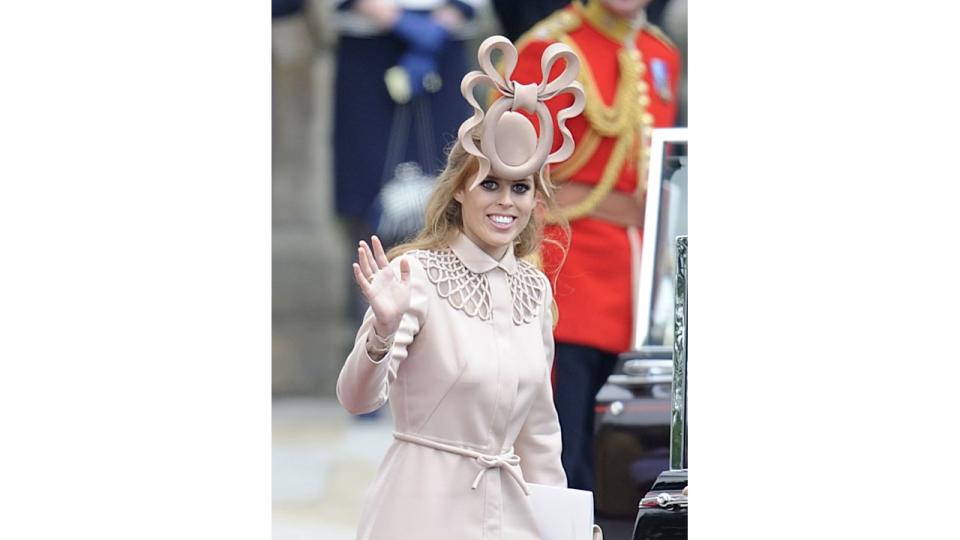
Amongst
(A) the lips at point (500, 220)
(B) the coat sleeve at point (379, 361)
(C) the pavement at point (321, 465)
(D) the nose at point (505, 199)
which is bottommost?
(C) the pavement at point (321, 465)

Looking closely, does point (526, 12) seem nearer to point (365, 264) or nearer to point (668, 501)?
point (668, 501)

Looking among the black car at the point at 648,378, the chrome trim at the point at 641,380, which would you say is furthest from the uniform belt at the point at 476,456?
the chrome trim at the point at 641,380

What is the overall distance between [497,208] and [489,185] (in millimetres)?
41

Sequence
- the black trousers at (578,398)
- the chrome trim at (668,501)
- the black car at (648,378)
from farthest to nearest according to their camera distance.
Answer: the black trousers at (578,398) → the black car at (648,378) → the chrome trim at (668,501)

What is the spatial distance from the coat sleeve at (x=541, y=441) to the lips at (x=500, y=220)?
0.20m

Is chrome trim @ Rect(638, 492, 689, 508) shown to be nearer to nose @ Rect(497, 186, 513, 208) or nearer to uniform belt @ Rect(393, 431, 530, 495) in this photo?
uniform belt @ Rect(393, 431, 530, 495)

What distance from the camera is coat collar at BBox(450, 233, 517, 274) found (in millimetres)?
3080

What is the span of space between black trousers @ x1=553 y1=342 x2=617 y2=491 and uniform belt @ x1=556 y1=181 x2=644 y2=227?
0.36m

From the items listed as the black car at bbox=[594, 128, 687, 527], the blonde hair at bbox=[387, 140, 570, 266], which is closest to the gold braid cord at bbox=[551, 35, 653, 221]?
the black car at bbox=[594, 128, 687, 527]

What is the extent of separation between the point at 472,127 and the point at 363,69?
10.9 ft

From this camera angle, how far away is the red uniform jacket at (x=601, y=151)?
14.5ft

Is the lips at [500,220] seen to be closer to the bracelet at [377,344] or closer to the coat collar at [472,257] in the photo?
the coat collar at [472,257]

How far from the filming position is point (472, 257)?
3086 mm
